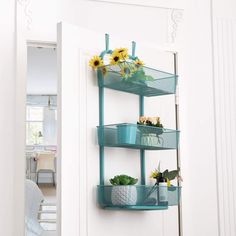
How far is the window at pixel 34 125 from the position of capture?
10.5 meters

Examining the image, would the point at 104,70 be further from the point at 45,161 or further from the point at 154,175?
the point at 45,161

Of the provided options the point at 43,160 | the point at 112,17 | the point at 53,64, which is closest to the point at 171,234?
the point at 112,17

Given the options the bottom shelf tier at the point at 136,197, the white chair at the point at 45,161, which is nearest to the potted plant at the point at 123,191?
the bottom shelf tier at the point at 136,197

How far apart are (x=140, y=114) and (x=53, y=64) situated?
443 centimetres

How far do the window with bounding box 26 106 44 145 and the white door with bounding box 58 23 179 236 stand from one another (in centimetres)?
775

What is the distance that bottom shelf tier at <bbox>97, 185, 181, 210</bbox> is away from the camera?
2609mm

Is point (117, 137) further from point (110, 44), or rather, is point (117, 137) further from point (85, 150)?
point (110, 44)

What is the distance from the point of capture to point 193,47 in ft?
11.0

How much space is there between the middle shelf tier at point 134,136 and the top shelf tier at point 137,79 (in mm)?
230

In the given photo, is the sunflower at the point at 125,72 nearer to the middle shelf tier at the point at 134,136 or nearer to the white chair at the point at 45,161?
the middle shelf tier at the point at 134,136

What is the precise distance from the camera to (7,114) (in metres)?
2.81

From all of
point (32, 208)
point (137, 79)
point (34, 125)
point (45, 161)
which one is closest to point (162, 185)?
point (137, 79)

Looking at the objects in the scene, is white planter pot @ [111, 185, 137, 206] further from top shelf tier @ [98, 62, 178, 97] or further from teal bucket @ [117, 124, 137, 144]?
top shelf tier @ [98, 62, 178, 97]

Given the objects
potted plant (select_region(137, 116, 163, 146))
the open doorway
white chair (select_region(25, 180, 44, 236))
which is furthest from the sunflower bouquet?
the open doorway
